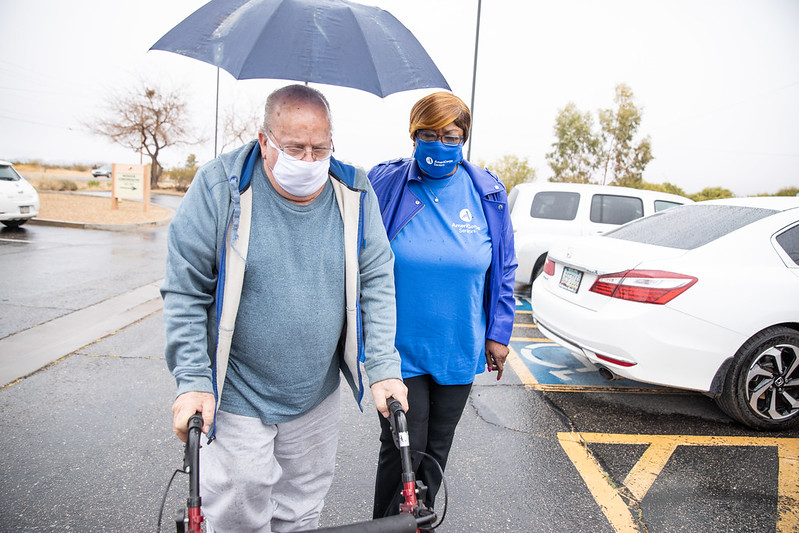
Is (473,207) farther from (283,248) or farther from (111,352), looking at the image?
(111,352)

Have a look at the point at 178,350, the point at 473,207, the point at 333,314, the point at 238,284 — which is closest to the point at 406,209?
the point at 473,207

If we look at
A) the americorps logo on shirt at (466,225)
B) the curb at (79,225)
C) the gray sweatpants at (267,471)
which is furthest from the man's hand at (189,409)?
the curb at (79,225)

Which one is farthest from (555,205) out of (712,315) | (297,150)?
(297,150)

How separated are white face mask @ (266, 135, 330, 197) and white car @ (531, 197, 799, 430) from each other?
2679mm

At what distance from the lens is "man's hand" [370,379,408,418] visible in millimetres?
1644

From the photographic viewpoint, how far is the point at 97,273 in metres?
7.56

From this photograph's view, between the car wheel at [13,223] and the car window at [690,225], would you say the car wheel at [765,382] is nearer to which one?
the car window at [690,225]

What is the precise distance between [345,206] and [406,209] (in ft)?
1.37

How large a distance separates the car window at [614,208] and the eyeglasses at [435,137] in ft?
20.2

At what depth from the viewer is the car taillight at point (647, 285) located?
3328 mm

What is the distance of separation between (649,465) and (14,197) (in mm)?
13280

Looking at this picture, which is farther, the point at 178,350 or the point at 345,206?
the point at 345,206

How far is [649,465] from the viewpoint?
3023 mm

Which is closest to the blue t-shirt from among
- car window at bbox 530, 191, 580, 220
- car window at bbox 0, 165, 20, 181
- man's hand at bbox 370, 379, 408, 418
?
man's hand at bbox 370, 379, 408, 418
